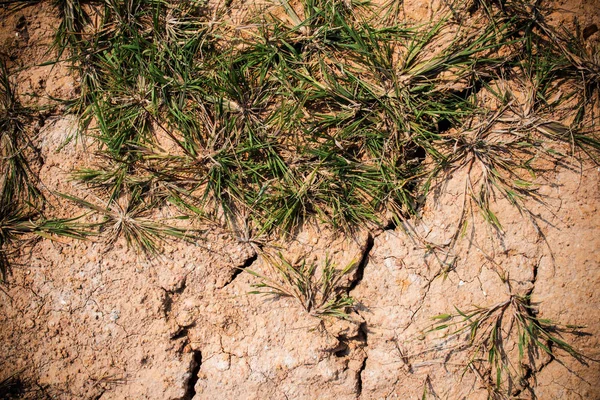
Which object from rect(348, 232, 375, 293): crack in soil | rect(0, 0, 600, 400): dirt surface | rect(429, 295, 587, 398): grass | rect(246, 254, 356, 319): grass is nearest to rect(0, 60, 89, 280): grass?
rect(0, 0, 600, 400): dirt surface

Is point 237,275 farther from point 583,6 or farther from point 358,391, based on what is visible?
point 583,6

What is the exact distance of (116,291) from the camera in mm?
2227

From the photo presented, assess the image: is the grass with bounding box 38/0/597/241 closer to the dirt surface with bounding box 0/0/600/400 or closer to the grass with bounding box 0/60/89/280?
the dirt surface with bounding box 0/0/600/400

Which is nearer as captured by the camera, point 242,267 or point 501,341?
point 501,341

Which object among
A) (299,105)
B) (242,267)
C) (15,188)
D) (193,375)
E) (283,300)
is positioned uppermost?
(299,105)

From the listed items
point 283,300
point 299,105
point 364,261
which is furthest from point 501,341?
point 299,105

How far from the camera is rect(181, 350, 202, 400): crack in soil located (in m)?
2.21

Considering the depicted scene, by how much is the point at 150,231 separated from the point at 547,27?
225cm

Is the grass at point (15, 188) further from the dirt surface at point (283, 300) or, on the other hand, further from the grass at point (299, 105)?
the grass at point (299, 105)

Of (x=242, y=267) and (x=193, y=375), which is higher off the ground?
(x=242, y=267)

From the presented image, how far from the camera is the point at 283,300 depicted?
2.17 m

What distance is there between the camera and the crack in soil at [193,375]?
221cm

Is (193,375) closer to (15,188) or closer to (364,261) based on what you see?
(364,261)

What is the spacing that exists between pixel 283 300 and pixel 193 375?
0.63 meters
